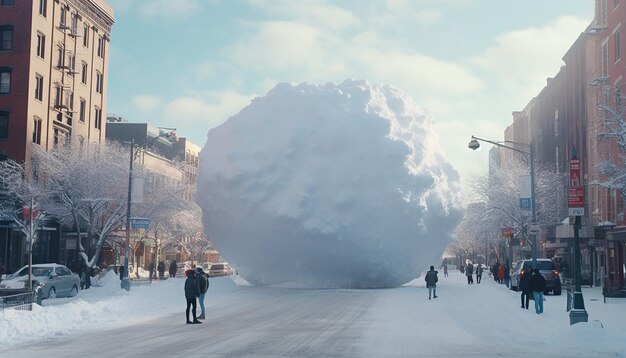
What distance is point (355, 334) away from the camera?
57.8 feet

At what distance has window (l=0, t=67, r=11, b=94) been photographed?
50.9 metres

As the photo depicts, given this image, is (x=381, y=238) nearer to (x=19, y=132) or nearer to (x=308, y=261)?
(x=308, y=261)

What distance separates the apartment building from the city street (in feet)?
92.2

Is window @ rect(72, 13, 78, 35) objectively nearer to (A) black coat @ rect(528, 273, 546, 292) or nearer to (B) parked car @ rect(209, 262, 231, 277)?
(B) parked car @ rect(209, 262, 231, 277)

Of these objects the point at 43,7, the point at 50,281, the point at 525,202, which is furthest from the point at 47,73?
the point at 525,202

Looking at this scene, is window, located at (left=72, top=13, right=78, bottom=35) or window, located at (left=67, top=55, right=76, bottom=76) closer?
window, located at (left=67, top=55, right=76, bottom=76)

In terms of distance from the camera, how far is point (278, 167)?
40.3 meters

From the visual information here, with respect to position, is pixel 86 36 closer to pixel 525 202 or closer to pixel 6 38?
pixel 6 38

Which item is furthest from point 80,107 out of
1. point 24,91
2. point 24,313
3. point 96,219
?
point 24,313

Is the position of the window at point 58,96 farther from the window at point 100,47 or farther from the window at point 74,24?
the window at point 100,47

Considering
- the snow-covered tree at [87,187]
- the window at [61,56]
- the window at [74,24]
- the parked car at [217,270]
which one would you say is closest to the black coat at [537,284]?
the snow-covered tree at [87,187]

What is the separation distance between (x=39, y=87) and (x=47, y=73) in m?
1.28

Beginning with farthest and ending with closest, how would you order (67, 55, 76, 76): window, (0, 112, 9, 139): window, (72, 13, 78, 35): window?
(72, 13, 78, 35): window < (67, 55, 76, 76): window < (0, 112, 9, 139): window

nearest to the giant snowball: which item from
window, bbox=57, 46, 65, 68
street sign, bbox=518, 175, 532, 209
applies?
street sign, bbox=518, 175, 532, 209
